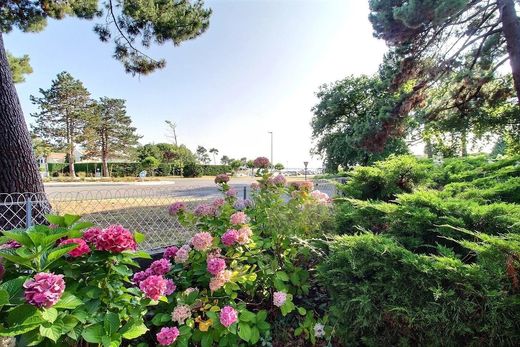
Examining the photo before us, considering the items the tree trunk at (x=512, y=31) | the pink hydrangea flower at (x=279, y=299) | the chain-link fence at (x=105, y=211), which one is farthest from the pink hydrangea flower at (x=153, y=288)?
the tree trunk at (x=512, y=31)

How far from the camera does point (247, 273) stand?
180cm

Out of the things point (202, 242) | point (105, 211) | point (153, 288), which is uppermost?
point (202, 242)

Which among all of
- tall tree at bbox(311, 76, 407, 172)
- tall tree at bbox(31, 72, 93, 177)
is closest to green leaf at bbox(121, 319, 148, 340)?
tall tree at bbox(311, 76, 407, 172)

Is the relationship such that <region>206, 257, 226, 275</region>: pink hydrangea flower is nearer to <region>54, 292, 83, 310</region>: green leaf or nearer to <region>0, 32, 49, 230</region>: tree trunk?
<region>54, 292, 83, 310</region>: green leaf

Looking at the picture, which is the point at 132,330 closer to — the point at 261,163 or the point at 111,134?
the point at 261,163

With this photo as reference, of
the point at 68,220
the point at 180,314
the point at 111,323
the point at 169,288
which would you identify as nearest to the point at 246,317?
the point at 180,314

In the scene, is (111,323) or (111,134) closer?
(111,323)

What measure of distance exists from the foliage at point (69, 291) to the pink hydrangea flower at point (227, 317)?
0.38 m

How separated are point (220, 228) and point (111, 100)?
110 ft

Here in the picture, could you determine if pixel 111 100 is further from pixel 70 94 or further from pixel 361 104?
pixel 361 104

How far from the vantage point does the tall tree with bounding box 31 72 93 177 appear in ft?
84.6

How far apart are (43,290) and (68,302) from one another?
13 centimetres

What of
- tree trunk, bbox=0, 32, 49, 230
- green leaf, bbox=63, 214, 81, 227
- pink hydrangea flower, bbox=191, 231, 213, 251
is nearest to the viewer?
green leaf, bbox=63, 214, 81, 227

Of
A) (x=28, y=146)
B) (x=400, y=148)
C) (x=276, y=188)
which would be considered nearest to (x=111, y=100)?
(x=400, y=148)
